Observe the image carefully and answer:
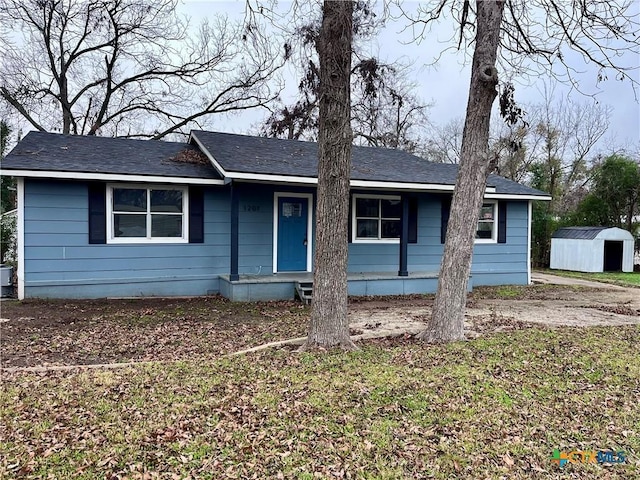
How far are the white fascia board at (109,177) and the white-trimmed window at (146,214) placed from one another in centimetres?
36

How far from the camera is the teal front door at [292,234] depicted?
9.98 m

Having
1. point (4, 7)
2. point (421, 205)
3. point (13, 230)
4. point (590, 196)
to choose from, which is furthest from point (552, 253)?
point (4, 7)

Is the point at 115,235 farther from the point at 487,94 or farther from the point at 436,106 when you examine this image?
the point at 436,106

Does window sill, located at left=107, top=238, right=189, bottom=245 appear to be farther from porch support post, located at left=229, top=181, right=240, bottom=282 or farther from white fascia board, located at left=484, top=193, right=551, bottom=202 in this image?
white fascia board, located at left=484, top=193, right=551, bottom=202

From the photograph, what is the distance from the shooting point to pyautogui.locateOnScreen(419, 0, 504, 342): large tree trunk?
547 centimetres

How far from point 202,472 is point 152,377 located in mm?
1713

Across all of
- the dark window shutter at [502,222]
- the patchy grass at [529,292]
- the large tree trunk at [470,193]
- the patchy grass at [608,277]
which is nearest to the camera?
the large tree trunk at [470,193]

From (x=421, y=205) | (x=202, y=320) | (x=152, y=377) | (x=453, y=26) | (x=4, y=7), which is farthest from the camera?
(x=4, y=7)

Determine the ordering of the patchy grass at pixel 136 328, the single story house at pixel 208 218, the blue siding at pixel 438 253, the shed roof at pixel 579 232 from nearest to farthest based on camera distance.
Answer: the patchy grass at pixel 136 328 < the single story house at pixel 208 218 < the blue siding at pixel 438 253 < the shed roof at pixel 579 232

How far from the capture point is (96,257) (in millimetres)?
8461

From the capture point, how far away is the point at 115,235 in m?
8.66

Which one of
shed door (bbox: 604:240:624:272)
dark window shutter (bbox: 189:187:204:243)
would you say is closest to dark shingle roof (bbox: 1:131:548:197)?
dark window shutter (bbox: 189:187:204:243)

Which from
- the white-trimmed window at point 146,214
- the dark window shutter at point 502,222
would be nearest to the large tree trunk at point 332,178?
the white-trimmed window at point 146,214

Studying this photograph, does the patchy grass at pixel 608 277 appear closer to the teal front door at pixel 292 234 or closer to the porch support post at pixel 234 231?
the teal front door at pixel 292 234
